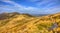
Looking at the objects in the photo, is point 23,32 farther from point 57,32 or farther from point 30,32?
point 57,32

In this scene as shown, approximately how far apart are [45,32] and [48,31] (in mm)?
1544

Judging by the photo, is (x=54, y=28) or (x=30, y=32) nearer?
(x=54, y=28)

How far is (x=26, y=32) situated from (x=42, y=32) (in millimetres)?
8901

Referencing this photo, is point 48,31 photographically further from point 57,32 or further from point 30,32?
point 30,32

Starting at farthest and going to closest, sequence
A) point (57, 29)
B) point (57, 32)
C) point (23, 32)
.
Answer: point (23, 32), point (57, 29), point (57, 32)

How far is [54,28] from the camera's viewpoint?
47562mm

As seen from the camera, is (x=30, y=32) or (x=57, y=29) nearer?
(x=57, y=29)

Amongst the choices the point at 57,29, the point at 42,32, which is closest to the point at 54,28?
the point at 57,29

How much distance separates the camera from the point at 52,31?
4578 cm

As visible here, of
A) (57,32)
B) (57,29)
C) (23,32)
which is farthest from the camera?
(23,32)

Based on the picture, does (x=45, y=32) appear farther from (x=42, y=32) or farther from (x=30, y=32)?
(x=30, y=32)

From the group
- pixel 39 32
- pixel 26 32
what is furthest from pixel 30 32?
pixel 39 32

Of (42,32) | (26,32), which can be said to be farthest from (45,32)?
(26,32)

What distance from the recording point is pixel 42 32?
4691 centimetres
